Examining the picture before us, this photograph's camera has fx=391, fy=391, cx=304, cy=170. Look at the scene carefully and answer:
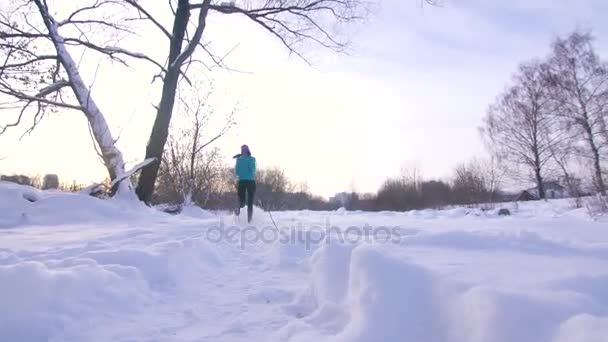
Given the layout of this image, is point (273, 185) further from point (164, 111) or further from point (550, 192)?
point (164, 111)

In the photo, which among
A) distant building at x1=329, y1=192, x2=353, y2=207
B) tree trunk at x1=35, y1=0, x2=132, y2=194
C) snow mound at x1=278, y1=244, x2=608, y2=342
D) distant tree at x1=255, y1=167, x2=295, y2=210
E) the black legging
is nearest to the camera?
snow mound at x1=278, y1=244, x2=608, y2=342

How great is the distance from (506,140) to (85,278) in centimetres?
2573

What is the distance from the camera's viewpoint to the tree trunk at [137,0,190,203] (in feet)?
31.5

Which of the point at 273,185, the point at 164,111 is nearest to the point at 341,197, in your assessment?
the point at 273,185

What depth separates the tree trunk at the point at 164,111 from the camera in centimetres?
961

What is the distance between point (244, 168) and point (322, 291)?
17.2 feet

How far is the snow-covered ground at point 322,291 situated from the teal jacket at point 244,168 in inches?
135

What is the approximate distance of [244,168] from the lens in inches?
299

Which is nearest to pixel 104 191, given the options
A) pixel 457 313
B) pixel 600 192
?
pixel 457 313

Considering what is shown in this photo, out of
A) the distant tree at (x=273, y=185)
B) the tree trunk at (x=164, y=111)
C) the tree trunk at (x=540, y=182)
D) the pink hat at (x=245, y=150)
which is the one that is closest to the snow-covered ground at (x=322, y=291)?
the pink hat at (x=245, y=150)

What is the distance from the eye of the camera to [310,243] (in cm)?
448

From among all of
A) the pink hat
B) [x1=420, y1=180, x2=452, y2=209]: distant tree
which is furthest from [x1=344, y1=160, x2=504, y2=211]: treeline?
the pink hat

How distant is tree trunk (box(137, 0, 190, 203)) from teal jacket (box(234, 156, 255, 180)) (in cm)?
307

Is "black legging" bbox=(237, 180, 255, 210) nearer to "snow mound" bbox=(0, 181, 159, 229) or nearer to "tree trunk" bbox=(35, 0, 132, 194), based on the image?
"snow mound" bbox=(0, 181, 159, 229)
